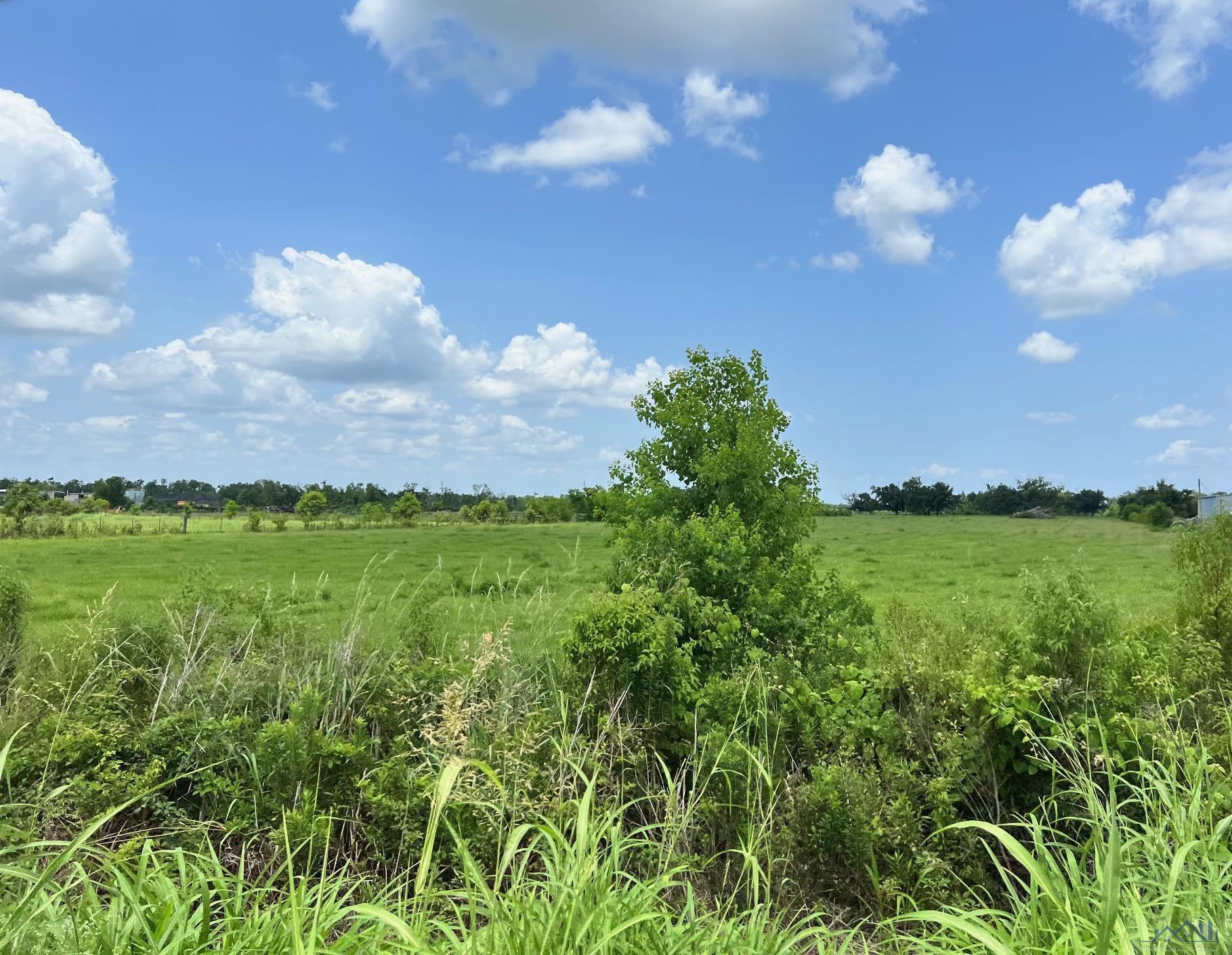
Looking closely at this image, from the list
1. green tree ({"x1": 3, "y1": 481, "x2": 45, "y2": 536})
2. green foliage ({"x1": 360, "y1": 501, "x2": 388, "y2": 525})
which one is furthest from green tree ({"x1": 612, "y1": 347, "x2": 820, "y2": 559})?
green foliage ({"x1": 360, "y1": 501, "x2": 388, "y2": 525})

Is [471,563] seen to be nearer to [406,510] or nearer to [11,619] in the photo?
[11,619]

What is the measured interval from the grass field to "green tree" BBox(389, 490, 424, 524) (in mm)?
9606

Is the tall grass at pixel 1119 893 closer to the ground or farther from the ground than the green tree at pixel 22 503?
closer to the ground

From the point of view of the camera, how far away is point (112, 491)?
70688mm

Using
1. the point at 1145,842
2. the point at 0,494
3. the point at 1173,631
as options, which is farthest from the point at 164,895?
the point at 0,494

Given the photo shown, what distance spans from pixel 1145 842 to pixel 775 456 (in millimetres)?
4397

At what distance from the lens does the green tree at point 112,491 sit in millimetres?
67812

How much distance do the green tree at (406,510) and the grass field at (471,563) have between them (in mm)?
9606

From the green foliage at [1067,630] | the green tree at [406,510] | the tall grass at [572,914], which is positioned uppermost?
the green tree at [406,510]

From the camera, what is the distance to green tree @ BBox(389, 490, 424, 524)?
2014 inches

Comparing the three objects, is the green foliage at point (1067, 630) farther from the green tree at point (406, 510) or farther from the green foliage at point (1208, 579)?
the green tree at point (406, 510)

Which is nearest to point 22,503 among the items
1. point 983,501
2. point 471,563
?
point 471,563

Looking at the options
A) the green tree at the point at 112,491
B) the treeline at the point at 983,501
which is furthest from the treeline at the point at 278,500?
the treeline at the point at 983,501

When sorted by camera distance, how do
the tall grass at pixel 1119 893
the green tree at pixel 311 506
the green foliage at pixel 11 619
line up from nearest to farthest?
the tall grass at pixel 1119 893
the green foliage at pixel 11 619
the green tree at pixel 311 506
